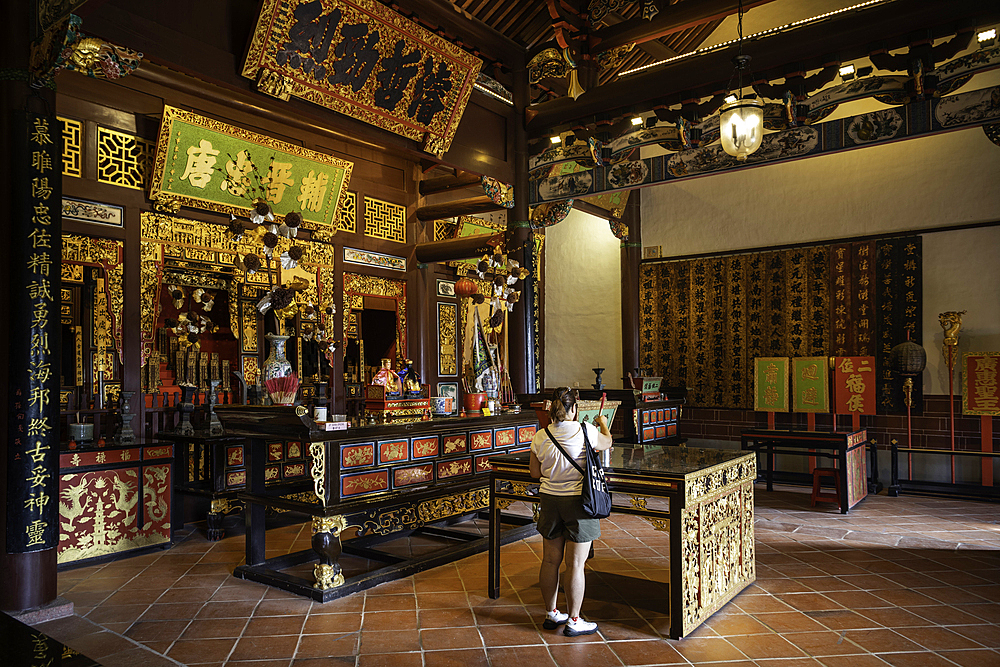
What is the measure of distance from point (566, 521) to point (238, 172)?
16.6 feet

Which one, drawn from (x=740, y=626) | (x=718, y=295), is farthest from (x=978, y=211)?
(x=740, y=626)

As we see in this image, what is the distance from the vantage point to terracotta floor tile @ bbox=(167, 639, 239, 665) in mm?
3023

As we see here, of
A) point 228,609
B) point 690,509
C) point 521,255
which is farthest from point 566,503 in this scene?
point 521,255

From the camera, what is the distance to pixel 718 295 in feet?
30.6

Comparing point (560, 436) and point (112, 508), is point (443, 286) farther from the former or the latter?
point (560, 436)

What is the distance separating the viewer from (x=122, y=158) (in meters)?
5.64

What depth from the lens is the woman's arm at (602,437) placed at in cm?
323

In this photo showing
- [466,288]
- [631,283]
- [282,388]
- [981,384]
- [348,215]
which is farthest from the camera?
[631,283]

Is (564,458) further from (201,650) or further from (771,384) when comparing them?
(771,384)

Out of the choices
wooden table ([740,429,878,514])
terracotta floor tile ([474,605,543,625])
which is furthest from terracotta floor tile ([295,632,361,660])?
wooden table ([740,429,878,514])

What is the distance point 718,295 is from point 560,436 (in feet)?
22.3

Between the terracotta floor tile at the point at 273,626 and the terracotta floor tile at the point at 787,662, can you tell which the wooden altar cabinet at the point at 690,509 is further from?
the terracotta floor tile at the point at 273,626

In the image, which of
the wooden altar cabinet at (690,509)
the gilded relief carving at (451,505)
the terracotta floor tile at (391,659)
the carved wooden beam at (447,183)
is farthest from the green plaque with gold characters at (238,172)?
the terracotta floor tile at (391,659)

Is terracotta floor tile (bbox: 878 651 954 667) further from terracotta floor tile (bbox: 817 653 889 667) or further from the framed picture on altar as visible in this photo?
the framed picture on altar
